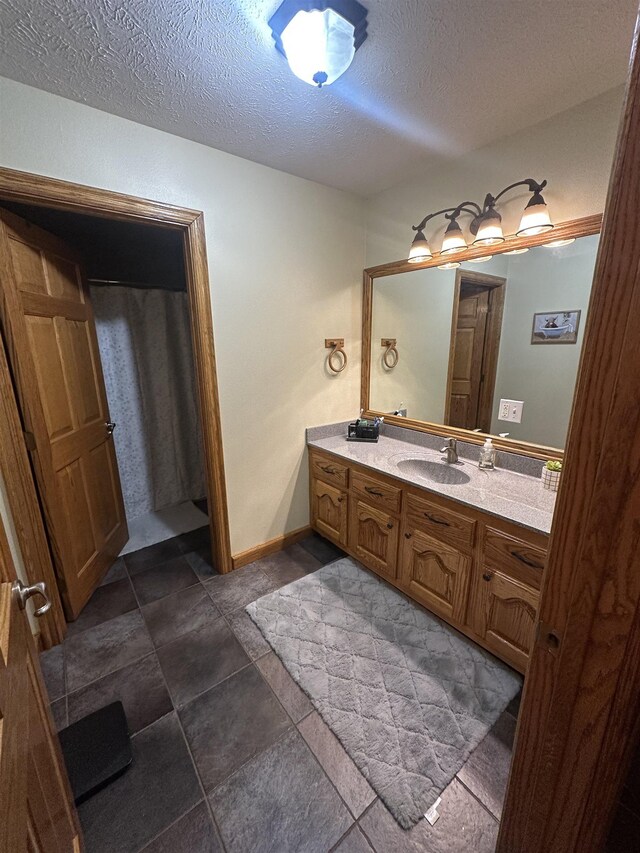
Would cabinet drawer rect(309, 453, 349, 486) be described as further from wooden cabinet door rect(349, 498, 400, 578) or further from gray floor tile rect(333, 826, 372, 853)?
gray floor tile rect(333, 826, 372, 853)

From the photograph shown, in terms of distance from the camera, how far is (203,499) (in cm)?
342

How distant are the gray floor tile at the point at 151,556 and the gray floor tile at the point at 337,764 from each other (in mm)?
1498

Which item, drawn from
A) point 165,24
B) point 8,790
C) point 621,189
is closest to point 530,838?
point 8,790

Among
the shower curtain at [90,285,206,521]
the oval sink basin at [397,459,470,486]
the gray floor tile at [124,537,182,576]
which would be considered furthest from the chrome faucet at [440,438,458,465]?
the shower curtain at [90,285,206,521]

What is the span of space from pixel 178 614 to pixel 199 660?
14.1 inches

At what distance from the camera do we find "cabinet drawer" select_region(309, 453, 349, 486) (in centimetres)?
223

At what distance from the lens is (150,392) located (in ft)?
10.2

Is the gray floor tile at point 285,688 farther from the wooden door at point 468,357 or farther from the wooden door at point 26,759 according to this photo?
the wooden door at point 468,357

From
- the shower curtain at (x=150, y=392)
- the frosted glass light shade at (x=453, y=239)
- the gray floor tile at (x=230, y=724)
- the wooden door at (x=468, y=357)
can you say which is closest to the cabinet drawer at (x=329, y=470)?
the wooden door at (x=468, y=357)

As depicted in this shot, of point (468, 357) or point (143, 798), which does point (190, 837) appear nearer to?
point (143, 798)

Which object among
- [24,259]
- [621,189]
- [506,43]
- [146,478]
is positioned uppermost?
[506,43]

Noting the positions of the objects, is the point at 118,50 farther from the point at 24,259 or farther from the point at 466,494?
the point at 466,494

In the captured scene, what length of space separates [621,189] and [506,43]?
4.10ft

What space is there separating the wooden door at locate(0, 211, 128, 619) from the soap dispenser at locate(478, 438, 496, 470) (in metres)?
2.26
